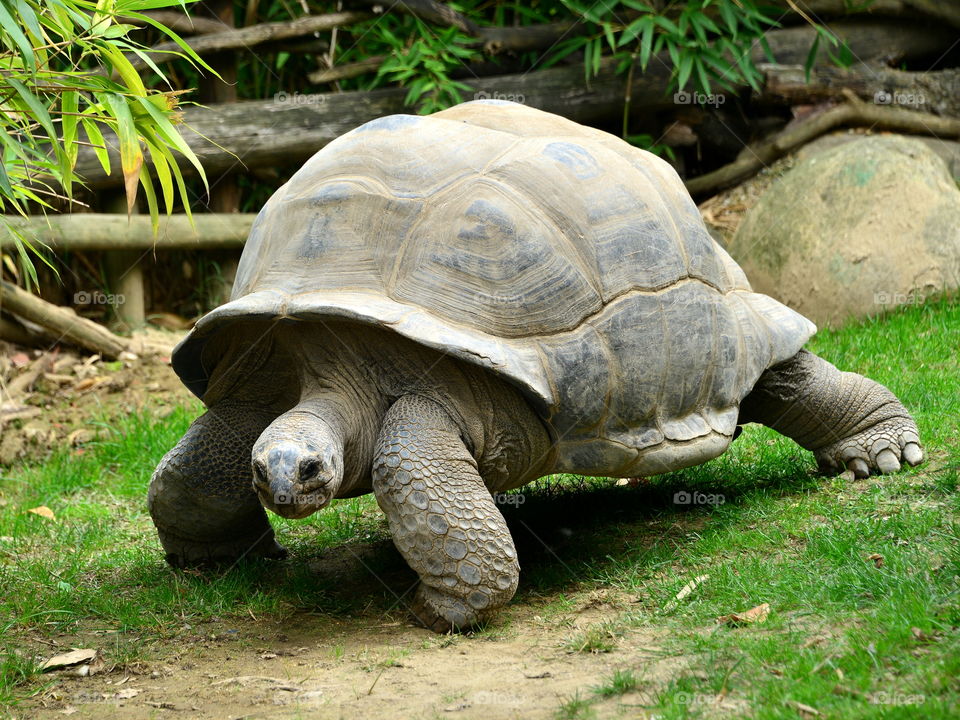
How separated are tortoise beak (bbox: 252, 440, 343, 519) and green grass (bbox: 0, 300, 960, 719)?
0.76 metres

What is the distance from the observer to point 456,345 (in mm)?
3559

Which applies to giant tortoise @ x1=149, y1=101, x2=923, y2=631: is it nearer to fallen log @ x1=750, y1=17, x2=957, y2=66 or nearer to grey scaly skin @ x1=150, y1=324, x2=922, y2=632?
grey scaly skin @ x1=150, y1=324, x2=922, y2=632

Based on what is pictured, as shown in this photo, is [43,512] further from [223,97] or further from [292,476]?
[223,97]

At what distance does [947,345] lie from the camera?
6531 millimetres

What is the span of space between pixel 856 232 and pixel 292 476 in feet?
19.5

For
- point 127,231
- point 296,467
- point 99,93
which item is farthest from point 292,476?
point 127,231

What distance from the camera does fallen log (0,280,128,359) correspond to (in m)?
7.50

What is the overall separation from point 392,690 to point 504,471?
1.09 metres

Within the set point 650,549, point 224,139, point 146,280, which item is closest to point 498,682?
point 650,549

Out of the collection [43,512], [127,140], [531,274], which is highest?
[127,140]

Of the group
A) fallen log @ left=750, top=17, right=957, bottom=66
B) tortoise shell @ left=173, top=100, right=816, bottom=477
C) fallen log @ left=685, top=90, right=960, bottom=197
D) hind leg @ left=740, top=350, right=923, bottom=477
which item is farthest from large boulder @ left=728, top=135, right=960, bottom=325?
tortoise shell @ left=173, top=100, right=816, bottom=477

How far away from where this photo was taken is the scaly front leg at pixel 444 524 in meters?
3.53

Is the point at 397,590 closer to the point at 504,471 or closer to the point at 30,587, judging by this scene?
the point at 504,471

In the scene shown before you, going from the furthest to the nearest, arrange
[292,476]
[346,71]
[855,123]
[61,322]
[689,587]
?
1. [855,123]
2. [346,71]
3. [61,322]
4. [689,587]
5. [292,476]
